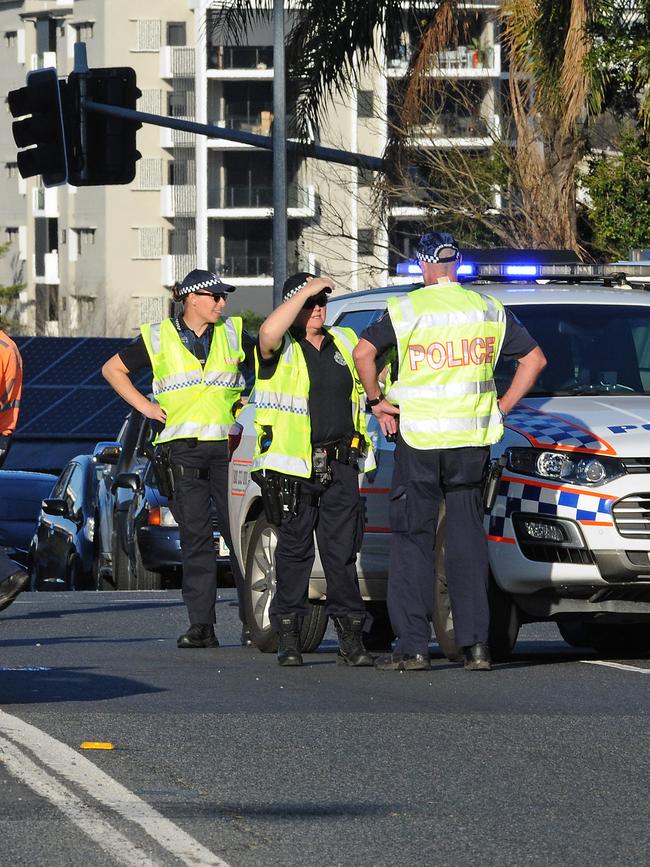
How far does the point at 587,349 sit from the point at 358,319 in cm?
133

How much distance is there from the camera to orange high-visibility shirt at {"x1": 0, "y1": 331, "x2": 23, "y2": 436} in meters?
10.4

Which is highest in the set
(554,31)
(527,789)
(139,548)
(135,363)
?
(554,31)

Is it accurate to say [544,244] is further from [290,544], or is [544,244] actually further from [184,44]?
[184,44]

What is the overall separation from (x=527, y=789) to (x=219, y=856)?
134cm

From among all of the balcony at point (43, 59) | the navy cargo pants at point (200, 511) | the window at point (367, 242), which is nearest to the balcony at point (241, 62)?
the balcony at point (43, 59)

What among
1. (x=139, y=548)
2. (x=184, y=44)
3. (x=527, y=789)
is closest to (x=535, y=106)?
(x=139, y=548)

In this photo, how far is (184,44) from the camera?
80.2 meters

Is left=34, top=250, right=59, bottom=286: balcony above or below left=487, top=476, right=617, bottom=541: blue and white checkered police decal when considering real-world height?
below

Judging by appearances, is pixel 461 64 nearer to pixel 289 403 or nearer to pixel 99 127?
pixel 99 127

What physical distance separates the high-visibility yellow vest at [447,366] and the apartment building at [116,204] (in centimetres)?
6897

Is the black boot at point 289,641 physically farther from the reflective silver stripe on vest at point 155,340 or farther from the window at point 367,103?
the window at point 367,103

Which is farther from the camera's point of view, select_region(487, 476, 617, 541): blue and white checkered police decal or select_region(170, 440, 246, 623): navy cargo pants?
select_region(170, 440, 246, 623): navy cargo pants

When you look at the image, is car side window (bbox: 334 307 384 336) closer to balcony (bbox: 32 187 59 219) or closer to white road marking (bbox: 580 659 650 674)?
white road marking (bbox: 580 659 650 674)

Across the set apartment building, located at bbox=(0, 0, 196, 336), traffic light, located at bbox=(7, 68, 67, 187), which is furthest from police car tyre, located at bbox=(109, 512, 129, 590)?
apartment building, located at bbox=(0, 0, 196, 336)
